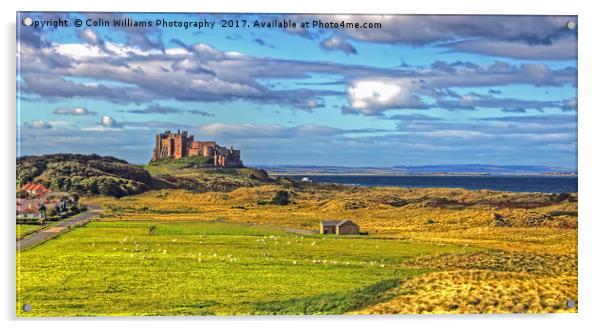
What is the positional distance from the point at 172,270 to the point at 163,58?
2.41m

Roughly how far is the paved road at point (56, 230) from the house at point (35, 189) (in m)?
0.41

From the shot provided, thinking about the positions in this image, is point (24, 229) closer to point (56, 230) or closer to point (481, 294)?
point (56, 230)

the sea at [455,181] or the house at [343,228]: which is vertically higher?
the sea at [455,181]

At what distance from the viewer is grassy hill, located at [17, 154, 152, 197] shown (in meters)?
9.09

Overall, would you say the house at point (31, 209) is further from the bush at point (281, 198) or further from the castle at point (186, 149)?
the bush at point (281, 198)

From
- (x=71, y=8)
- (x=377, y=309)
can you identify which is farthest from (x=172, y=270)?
(x=71, y=8)

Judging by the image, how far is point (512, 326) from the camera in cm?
935

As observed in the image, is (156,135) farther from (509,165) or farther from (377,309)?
(509,165)

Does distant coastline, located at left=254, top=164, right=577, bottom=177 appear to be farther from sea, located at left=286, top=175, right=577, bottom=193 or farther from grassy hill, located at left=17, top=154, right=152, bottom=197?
grassy hill, located at left=17, top=154, right=152, bottom=197

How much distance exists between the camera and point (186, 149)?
31.0ft

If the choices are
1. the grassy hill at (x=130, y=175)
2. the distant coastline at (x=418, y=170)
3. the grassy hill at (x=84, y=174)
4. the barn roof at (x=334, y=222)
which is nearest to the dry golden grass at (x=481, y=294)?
the barn roof at (x=334, y=222)

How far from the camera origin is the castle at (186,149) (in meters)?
9.39

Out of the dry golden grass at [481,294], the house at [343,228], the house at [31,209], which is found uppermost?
the house at [31,209]

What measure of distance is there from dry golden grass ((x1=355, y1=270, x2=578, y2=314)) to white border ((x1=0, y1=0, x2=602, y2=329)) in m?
0.10
